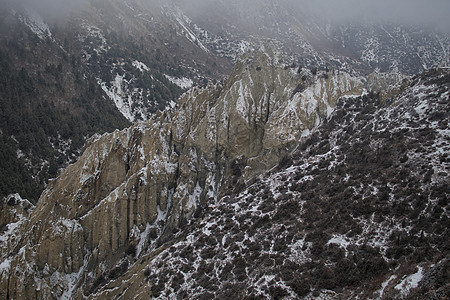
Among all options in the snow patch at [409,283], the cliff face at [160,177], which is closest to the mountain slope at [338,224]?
the snow patch at [409,283]

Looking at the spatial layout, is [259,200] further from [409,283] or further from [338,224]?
[409,283]

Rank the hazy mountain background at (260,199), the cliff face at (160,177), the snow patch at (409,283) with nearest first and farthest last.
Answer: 1. the snow patch at (409,283)
2. the hazy mountain background at (260,199)
3. the cliff face at (160,177)

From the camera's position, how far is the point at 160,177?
47.7 metres

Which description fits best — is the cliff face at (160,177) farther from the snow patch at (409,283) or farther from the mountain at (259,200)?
the snow patch at (409,283)

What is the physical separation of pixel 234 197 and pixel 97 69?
520 ft

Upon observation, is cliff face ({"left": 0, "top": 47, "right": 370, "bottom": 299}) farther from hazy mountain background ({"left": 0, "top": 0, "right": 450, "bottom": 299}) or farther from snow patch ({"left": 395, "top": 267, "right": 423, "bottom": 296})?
snow patch ({"left": 395, "top": 267, "right": 423, "bottom": 296})

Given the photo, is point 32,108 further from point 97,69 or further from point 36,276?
point 36,276

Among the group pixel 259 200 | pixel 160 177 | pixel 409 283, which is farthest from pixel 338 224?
pixel 160 177

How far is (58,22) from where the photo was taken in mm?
190125

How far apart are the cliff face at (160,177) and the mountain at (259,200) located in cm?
19

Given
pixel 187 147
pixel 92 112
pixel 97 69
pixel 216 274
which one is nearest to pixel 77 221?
pixel 187 147

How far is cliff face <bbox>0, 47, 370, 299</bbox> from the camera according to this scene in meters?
44.0

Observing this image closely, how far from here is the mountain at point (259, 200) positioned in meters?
23.5

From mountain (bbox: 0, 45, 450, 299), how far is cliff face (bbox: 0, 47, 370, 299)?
0.19m
